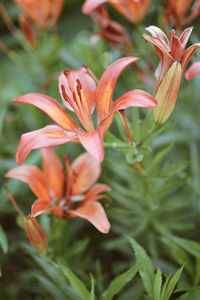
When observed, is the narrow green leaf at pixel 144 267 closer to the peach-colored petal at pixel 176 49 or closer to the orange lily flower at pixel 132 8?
the peach-colored petal at pixel 176 49

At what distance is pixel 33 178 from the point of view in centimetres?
71

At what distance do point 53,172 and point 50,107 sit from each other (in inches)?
6.8

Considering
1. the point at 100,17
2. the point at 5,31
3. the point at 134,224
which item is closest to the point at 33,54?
the point at 100,17

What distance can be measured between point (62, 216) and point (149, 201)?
0.22 m

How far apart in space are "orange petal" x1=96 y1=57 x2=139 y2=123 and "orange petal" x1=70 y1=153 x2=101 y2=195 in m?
0.14

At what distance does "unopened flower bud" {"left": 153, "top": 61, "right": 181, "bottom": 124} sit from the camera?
0.59 metres

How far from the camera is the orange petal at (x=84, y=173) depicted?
0.77 m

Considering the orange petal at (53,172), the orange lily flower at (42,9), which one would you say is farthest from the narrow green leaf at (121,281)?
the orange lily flower at (42,9)

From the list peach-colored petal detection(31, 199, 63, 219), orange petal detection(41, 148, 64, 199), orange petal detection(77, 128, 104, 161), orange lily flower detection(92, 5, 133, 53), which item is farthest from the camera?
orange lily flower detection(92, 5, 133, 53)

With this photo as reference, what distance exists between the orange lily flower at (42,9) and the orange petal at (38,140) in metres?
0.49

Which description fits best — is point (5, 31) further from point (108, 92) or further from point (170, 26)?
point (108, 92)

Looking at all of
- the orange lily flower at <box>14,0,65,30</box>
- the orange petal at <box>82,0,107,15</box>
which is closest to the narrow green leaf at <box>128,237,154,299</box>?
the orange petal at <box>82,0,107,15</box>

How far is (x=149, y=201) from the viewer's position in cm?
84

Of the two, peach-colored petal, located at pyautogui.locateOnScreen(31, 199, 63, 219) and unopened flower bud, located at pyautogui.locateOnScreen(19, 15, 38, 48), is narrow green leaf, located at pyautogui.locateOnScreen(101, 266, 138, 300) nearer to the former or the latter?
peach-colored petal, located at pyautogui.locateOnScreen(31, 199, 63, 219)
